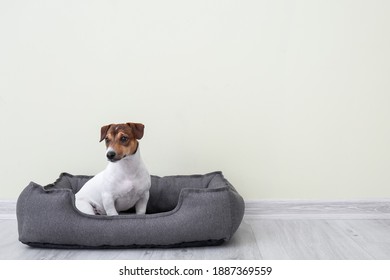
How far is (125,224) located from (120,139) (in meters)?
0.46

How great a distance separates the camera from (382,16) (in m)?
2.74

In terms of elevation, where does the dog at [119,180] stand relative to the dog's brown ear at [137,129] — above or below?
below

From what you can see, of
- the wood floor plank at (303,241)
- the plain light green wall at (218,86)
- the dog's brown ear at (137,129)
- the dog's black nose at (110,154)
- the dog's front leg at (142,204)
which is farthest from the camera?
the plain light green wall at (218,86)

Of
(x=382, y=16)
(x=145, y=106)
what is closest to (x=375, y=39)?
(x=382, y=16)

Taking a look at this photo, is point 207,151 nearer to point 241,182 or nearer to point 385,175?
point 241,182

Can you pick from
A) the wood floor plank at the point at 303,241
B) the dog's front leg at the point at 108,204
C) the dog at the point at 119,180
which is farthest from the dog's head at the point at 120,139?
the wood floor plank at the point at 303,241

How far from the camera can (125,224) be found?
2.08m

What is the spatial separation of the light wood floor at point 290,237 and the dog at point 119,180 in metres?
0.35

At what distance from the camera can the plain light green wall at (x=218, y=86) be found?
2773 mm

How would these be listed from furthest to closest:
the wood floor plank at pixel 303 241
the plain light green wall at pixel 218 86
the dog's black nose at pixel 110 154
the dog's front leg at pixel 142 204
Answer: the plain light green wall at pixel 218 86 → the dog's front leg at pixel 142 204 → the dog's black nose at pixel 110 154 → the wood floor plank at pixel 303 241

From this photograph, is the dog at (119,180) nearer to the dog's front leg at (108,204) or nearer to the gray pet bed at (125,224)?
the dog's front leg at (108,204)

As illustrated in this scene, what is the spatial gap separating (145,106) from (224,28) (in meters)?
0.74

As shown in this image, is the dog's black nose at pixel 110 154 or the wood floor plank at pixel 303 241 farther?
the dog's black nose at pixel 110 154

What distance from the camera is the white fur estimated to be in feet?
7.67
